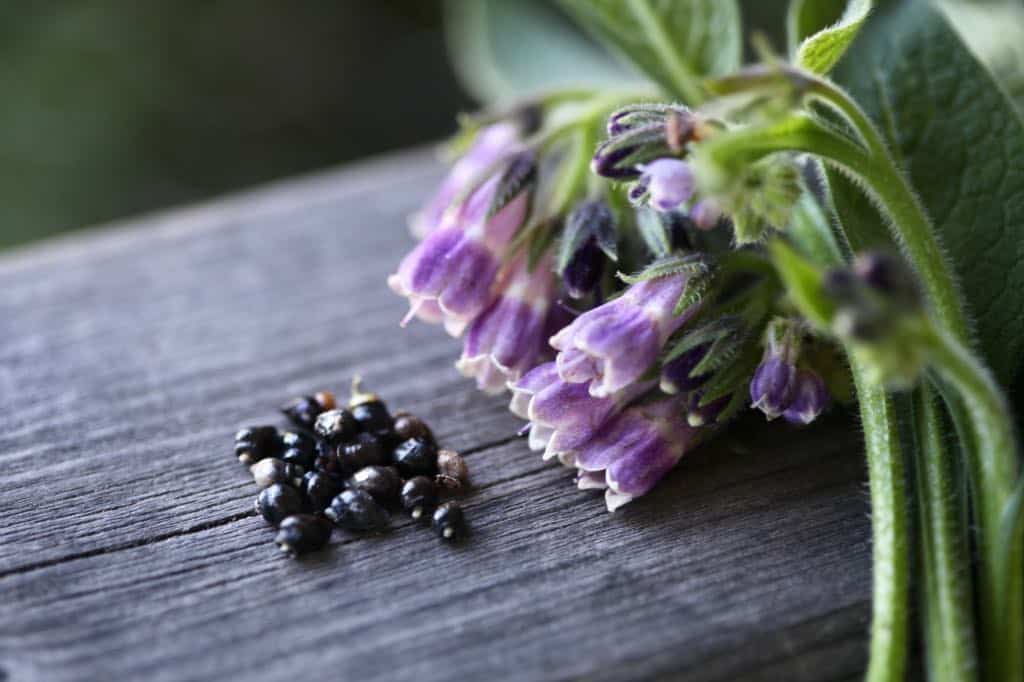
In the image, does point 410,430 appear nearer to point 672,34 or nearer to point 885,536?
point 885,536

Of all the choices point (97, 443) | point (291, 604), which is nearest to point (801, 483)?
point (291, 604)

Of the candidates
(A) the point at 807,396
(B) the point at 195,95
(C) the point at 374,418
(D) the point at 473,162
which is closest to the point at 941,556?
(A) the point at 807,396

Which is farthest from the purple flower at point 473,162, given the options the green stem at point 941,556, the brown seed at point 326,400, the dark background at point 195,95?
the dark background at point 195,95

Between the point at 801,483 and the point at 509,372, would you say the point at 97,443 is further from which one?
the point at 801,483

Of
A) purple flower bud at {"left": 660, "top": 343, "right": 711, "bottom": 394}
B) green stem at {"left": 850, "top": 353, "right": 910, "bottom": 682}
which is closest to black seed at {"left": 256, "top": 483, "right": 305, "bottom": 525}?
purple flower bud at {"left": 660, "top": 343, "right": 711, "bottom": 394}

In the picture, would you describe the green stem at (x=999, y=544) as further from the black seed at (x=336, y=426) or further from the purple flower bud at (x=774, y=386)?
the black seed at (x=336, y=426)
